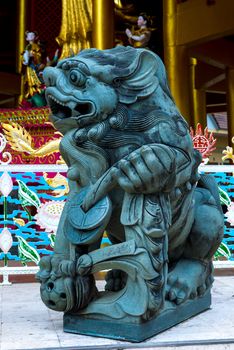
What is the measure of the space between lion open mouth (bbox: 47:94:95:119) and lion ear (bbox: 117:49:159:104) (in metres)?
0.14

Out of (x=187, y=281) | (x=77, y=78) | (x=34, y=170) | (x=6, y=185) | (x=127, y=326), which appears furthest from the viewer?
(x=34, y=170)

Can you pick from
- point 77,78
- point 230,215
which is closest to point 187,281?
point 77,78

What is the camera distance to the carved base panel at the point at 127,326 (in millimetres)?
2219

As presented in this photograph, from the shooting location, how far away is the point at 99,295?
243 cm

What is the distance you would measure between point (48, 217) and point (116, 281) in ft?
5.73

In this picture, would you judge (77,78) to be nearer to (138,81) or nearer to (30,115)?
(138,81)

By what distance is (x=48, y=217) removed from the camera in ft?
14.0

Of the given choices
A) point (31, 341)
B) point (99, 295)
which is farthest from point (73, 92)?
point (31, 341)

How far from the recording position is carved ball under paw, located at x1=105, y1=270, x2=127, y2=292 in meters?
2.61

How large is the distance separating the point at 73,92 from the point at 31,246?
2.11 metres

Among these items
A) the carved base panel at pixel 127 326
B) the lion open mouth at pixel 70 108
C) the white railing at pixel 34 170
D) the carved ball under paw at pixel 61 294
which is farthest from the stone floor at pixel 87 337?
the lion open mouth at pixel 70 108

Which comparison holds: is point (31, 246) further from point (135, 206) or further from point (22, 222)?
point (135, 206)

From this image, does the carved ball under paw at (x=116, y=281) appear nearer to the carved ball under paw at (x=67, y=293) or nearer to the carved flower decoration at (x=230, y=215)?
the carved ball under paw at (x=67, y=293)

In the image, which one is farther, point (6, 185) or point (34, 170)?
point (34, 170)
